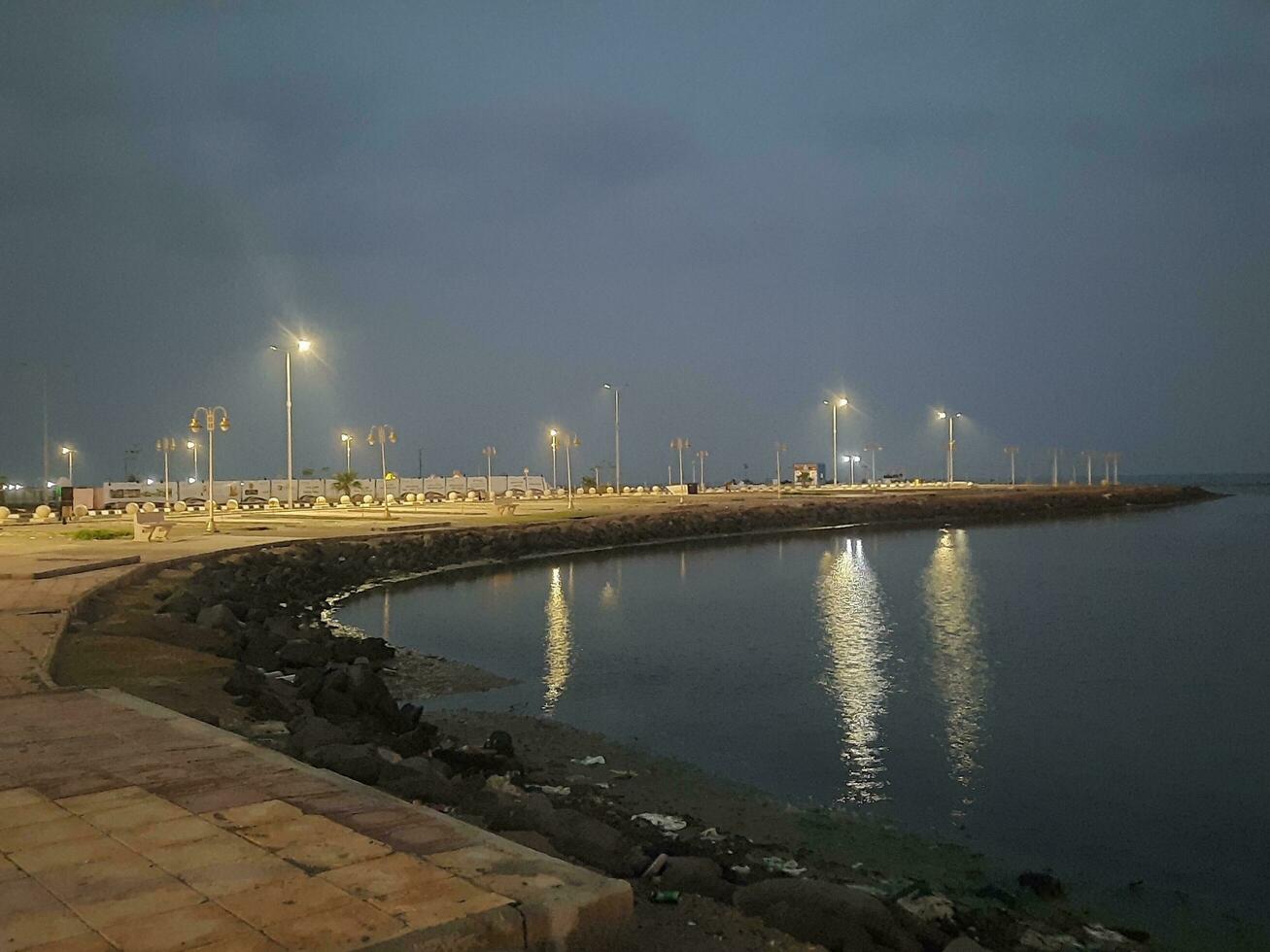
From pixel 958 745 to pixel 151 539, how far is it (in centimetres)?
2754

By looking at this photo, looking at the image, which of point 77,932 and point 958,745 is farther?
point 958,745

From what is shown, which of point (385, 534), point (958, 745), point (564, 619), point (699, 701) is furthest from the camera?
point (385, 534)

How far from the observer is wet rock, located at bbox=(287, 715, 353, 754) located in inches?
349

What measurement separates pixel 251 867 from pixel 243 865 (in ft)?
0.23

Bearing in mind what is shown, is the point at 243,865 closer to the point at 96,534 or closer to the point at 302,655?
the point at 302,655

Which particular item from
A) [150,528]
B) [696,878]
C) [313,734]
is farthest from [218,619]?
[150,528]

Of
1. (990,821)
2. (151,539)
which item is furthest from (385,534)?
(990,821)

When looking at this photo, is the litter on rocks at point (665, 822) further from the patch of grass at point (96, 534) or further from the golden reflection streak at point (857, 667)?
the patch of grass at point (96, 534)

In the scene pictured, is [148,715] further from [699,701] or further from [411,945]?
[699,701]

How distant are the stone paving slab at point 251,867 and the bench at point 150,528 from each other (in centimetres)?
2818

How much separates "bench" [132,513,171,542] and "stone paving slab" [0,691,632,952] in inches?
1109

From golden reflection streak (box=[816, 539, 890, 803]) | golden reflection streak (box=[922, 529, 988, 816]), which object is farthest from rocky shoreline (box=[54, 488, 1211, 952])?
golden reflection streak (box=[922, 529, 988, 816])

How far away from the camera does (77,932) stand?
13.8 feet

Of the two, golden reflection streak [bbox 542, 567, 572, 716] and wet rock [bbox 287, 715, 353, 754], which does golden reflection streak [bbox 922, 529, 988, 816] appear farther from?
wet rock [bbox 287, 715, 353, 754]
